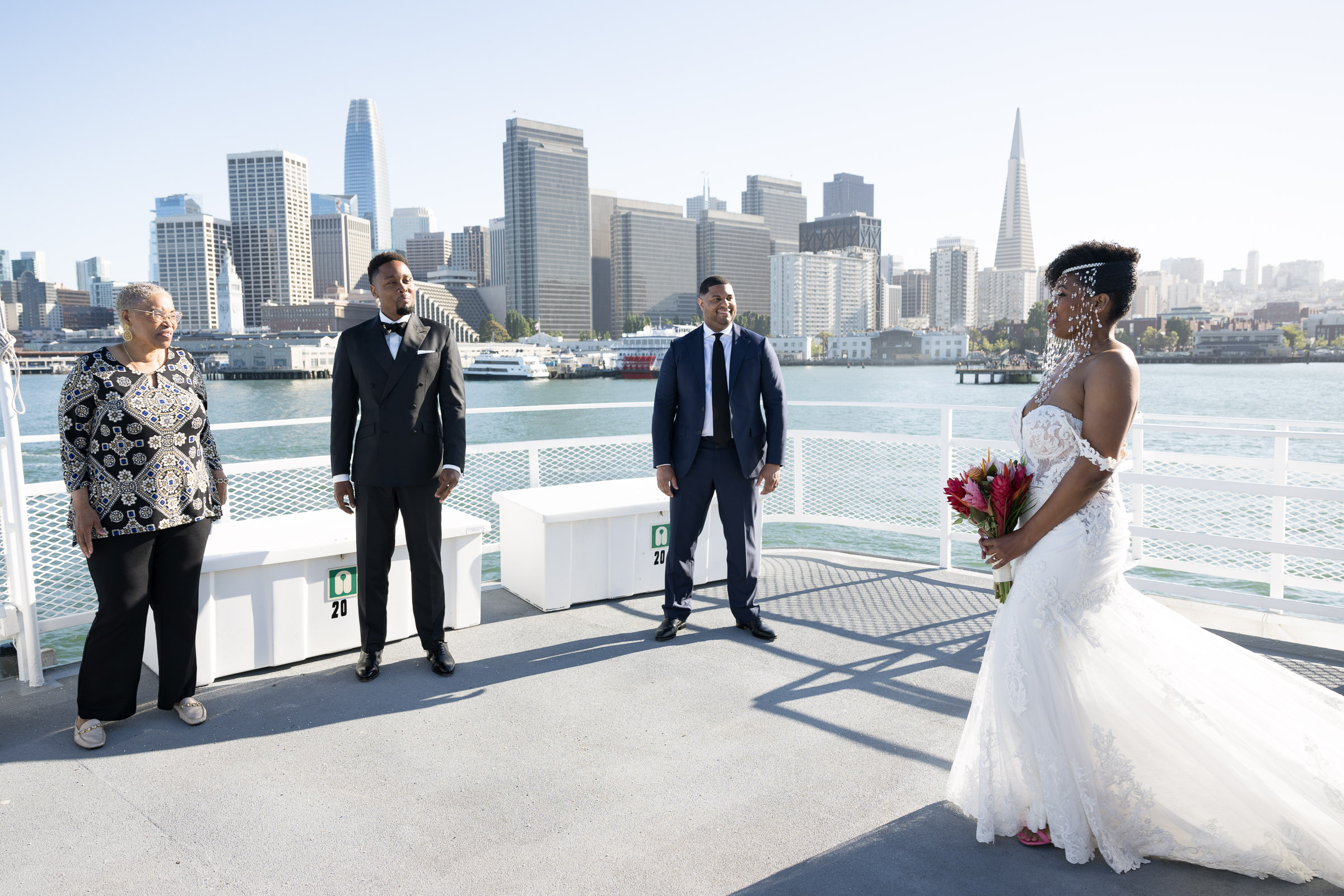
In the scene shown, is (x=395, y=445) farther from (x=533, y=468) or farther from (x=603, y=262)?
(x=603, y=262)

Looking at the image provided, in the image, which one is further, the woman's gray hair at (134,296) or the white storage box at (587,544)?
the white storage box at (587,544)

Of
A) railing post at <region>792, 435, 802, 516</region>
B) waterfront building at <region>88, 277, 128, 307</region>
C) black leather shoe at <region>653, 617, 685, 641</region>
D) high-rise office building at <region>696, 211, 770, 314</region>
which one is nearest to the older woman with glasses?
black leather shoe at <region>653, 617, 685, 641</region>

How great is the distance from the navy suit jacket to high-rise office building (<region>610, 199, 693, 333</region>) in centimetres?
15230

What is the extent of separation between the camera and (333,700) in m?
3.33

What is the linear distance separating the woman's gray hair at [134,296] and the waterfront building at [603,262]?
15189cm

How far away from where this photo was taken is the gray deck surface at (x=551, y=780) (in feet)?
7.07

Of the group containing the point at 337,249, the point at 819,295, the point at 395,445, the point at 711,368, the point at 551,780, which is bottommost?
the point at 551,780

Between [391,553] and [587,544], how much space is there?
1201mm

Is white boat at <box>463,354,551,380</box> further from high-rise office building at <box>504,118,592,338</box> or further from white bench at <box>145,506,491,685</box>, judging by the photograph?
white bench at <box>145,506,491,685</box>

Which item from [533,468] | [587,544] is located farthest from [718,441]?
[533,468]

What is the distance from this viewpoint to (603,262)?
6427 inches

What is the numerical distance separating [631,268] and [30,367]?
101888mm

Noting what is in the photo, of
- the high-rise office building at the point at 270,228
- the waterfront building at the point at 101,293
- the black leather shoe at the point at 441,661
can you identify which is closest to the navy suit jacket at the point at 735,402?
the black leather shoe at the point at 441,661

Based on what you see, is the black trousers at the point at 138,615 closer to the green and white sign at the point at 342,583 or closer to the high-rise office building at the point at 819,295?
the green and white sign at the point at 342,583
